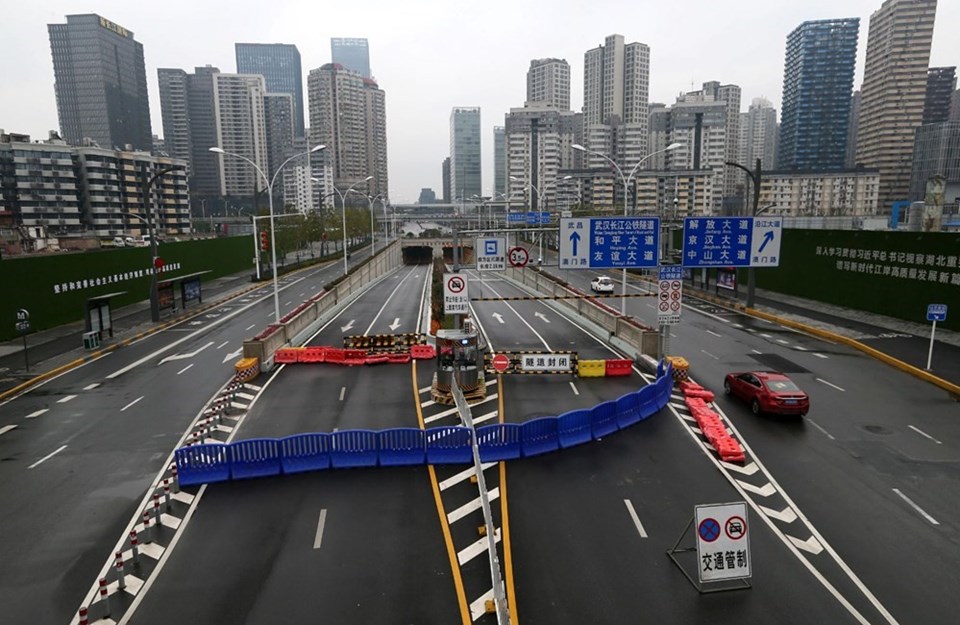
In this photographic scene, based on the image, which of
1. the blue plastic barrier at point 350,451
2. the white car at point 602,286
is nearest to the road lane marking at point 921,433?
the blue plastic barrier at point 350,451

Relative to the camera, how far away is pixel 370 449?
17062mm

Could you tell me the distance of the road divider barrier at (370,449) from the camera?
16203 millimetres

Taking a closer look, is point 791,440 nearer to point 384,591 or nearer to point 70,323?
point 384,591

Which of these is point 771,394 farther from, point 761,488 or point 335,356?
point 335,356

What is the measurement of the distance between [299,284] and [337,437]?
51082 millimetres

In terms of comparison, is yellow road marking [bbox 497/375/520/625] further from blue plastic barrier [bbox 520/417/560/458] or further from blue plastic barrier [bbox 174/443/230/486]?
blue plastic barrier [bbox 174/443/230/486]

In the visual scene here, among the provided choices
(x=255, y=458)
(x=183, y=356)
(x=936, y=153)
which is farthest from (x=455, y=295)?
(x=936, y=153)

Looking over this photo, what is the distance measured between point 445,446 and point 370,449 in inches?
86.9

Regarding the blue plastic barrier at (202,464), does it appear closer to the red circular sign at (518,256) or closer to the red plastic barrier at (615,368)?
the red circular sign at (518,256)

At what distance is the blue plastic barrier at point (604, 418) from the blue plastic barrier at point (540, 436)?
1.59 m

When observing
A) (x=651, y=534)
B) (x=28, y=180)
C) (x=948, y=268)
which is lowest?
(x=651, y=534)

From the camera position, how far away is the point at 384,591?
11.3 metres

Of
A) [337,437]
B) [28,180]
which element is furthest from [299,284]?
[28,180]

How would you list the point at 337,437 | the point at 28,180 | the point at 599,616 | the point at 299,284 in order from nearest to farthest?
the point at 599,616
the point at 337,437
the point at 299,284
the point at 28,180
